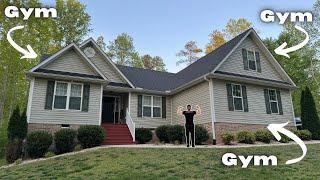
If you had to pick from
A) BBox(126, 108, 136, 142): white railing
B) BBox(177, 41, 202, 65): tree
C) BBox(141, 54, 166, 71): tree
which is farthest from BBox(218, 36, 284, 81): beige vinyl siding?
BBox(141, 54, 166, 71): tree

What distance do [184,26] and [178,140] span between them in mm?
6466

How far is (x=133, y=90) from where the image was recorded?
17312mm

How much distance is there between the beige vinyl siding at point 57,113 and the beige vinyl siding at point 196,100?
5253 millimetres

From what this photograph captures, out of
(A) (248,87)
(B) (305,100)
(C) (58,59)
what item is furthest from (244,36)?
(C) (58,59)

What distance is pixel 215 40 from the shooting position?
31844 mm

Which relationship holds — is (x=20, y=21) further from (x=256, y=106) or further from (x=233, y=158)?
(x=233, y=158)

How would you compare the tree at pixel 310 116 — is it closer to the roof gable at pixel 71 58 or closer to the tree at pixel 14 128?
the roof gable at pixel 71 58

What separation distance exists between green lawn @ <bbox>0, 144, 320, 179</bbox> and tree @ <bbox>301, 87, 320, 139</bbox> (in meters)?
6.71

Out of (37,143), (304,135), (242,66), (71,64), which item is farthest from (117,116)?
(304,135)

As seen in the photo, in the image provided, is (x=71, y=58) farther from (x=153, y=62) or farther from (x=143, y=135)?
(x=153, y=62)

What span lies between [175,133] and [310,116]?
29.3 ft

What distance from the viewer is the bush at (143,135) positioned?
51.0 ft

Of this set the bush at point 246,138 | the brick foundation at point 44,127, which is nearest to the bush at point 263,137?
the bush at point 246,138

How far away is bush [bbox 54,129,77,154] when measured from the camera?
12781mm
